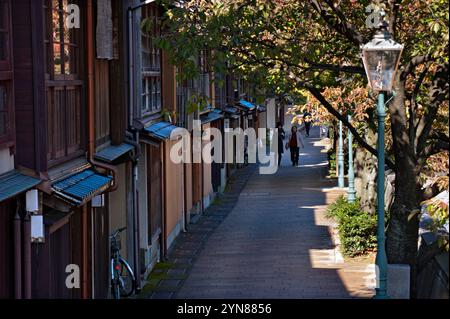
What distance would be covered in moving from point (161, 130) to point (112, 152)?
394cm

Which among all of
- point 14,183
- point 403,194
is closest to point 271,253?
point 403,194

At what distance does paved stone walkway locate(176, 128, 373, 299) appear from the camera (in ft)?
60.1

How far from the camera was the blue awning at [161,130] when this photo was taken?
19.3 m

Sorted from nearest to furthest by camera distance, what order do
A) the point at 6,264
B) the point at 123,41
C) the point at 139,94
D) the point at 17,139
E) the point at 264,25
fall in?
the point at 6,264 < the point at 17,139 < the point at 264,25 < the point at 123,41 < the point at 139,94

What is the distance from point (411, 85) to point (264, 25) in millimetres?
3996

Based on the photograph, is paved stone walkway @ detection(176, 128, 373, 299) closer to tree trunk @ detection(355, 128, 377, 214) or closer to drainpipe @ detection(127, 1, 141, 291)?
drainpipe @ detection(127, 1, 141, 291)

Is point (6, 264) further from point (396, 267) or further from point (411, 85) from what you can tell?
point (411, 85)

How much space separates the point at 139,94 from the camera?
19125 millimetres

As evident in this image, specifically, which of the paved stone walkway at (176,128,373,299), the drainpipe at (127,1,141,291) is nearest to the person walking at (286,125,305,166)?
the paved stone walkway at (176,128,373,299)

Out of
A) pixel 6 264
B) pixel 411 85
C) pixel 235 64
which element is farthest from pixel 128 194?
pixel 6 264

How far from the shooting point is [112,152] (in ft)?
54.4

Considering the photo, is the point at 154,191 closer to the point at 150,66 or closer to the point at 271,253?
the point at 150,66

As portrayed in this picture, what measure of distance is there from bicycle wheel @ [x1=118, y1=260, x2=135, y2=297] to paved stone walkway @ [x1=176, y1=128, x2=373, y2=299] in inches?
32.5
